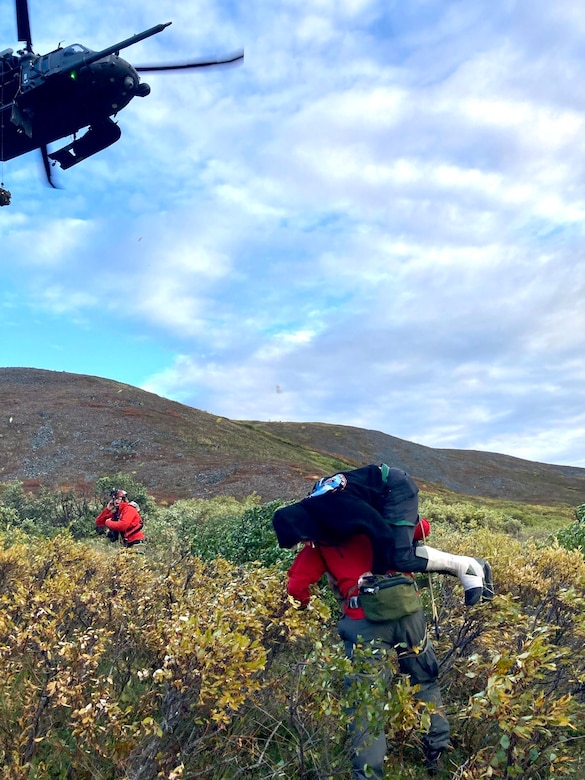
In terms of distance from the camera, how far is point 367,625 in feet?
11.6

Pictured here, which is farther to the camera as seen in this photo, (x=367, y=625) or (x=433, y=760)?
(x=433, y=760)

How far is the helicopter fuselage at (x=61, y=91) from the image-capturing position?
17.6 meters

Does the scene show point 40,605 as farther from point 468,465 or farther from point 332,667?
point 468,465

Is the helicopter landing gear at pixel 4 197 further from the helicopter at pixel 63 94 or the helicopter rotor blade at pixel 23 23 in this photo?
the helicopter rotor blade at pixel 23 23

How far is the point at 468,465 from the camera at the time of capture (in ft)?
236

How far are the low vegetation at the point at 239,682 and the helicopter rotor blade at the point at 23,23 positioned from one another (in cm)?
2011

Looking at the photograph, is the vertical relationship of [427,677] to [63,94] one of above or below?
below

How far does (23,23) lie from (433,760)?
77.1 ft

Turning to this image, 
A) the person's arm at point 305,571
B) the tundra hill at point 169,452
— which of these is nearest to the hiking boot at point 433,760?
the person's arm at point 305,571

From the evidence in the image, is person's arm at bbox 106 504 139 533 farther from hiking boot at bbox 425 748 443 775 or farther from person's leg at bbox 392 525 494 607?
person's leg at bbox 392 525 494 607

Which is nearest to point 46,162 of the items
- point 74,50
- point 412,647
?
point 74,50

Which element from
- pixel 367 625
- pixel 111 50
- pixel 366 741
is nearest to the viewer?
pixel 366 741

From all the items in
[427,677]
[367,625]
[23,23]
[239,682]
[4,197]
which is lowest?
[427,677]

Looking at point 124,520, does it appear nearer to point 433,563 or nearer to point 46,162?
point 433,563
